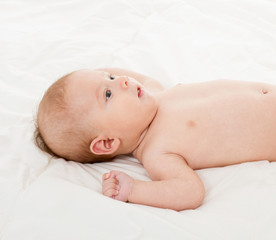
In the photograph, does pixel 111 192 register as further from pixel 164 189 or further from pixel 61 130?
pixel 61 130

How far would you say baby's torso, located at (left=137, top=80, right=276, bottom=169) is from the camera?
1.13 metres

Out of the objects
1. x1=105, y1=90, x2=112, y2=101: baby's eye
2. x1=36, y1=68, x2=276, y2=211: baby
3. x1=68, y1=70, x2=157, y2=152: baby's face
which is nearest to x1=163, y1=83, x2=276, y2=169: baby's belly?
x1=36, y1=68, x2=276, y2=211: baby

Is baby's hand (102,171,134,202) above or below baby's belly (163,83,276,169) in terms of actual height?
below

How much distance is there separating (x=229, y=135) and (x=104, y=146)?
43 centimetres

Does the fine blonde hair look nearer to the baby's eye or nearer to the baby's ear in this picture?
the baby's ear

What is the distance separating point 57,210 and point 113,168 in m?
0.29

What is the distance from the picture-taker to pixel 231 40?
1711mm

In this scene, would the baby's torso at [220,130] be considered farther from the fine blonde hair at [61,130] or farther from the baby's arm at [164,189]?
the fine blonde hair at [61,130]

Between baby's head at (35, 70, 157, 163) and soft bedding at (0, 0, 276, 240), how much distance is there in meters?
0.06

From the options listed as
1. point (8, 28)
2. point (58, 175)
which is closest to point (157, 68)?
point (58, 175)

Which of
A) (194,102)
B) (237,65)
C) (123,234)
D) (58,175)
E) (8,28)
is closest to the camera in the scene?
(123,234)

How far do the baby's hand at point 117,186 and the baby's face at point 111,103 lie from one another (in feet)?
0.54

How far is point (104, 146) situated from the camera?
117 cm

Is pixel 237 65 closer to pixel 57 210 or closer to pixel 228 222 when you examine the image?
pixel 228 222
